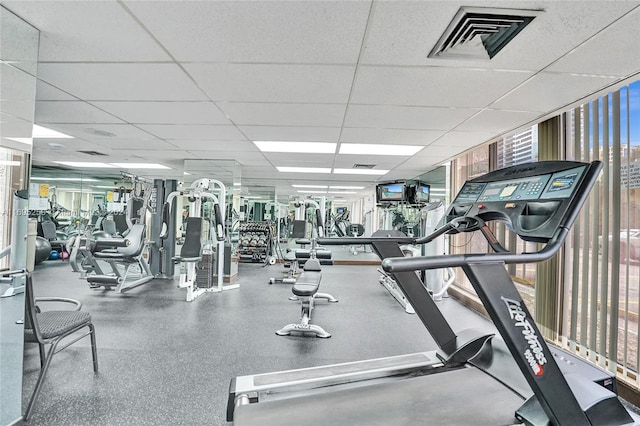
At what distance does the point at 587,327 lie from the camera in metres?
2.58

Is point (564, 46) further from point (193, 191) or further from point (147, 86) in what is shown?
point (193, 191)

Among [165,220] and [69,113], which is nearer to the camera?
[69,113]

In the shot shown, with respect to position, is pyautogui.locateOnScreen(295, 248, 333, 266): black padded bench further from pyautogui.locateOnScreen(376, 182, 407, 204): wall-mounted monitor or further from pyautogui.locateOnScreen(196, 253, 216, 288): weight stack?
pyautogui.locateOnScreen(376, 182, 407, 204): wall-mounted monitor

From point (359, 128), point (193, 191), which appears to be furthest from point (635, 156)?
point (193, 191)

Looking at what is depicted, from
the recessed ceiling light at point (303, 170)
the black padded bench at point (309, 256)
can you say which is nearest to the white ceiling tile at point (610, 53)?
the recessed ceiling light at point (303, 170)

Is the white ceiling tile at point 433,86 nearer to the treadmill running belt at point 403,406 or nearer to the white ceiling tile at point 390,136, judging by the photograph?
the white ceiling tile at point 390,136

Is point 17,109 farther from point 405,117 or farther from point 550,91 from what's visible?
point 550,91

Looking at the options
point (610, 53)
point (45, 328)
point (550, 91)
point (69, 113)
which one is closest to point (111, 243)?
point (69, 113)

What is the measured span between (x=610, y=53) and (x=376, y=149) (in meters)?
2.81

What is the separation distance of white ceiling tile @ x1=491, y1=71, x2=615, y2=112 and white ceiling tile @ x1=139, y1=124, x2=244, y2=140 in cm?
283

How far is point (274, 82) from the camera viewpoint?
7.60ft

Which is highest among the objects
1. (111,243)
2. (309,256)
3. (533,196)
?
(533,196)

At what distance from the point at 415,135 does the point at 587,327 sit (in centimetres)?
248

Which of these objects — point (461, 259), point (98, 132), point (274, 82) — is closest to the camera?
point (461, 259)
